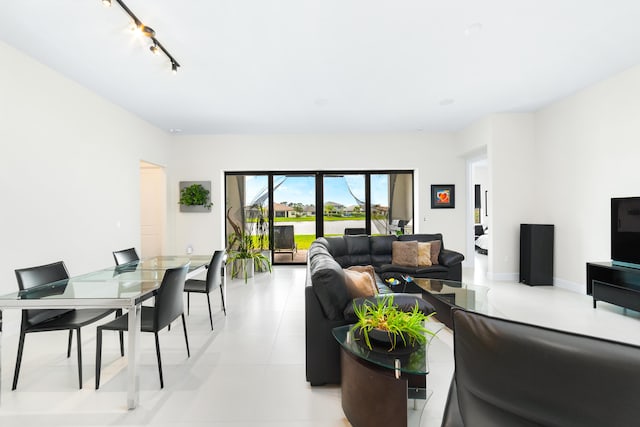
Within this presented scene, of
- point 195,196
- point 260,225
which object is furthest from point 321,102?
point 195,196

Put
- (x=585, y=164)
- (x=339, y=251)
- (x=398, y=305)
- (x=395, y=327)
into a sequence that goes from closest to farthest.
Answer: (x=395, y=327) < (x=398, y=305) < (x=585, y=164) < (x=339, y=251)

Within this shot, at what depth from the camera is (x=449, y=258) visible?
15.2 ft

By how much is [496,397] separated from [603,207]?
4873 mm

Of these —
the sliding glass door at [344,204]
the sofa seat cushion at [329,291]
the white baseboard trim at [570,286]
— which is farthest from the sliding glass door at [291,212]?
the sofa seat cushion at [329,291]

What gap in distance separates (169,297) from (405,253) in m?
3.56

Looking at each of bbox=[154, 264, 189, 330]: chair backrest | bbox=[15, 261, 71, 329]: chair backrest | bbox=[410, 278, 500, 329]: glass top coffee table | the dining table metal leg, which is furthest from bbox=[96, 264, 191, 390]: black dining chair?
bbox=[410, 278, 500, 329]: glass top coffee table

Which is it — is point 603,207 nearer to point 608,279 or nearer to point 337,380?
point 608,279

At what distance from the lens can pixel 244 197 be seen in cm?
702

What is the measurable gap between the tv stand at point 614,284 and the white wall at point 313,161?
9.11 feet

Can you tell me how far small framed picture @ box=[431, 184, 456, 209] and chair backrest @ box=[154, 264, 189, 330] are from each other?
560 cm

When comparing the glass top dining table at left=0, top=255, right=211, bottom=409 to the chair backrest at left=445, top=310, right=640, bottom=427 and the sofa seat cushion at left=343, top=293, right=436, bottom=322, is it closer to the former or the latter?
the sofa seat cushion at left=343, top=293, right=436, bottom=322

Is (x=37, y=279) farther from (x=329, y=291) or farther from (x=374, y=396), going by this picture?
(x=374, y=396)

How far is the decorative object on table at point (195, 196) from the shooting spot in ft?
21.4

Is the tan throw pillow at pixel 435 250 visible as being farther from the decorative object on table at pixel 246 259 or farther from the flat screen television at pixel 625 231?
the decorative object on table at pixel 246 259
